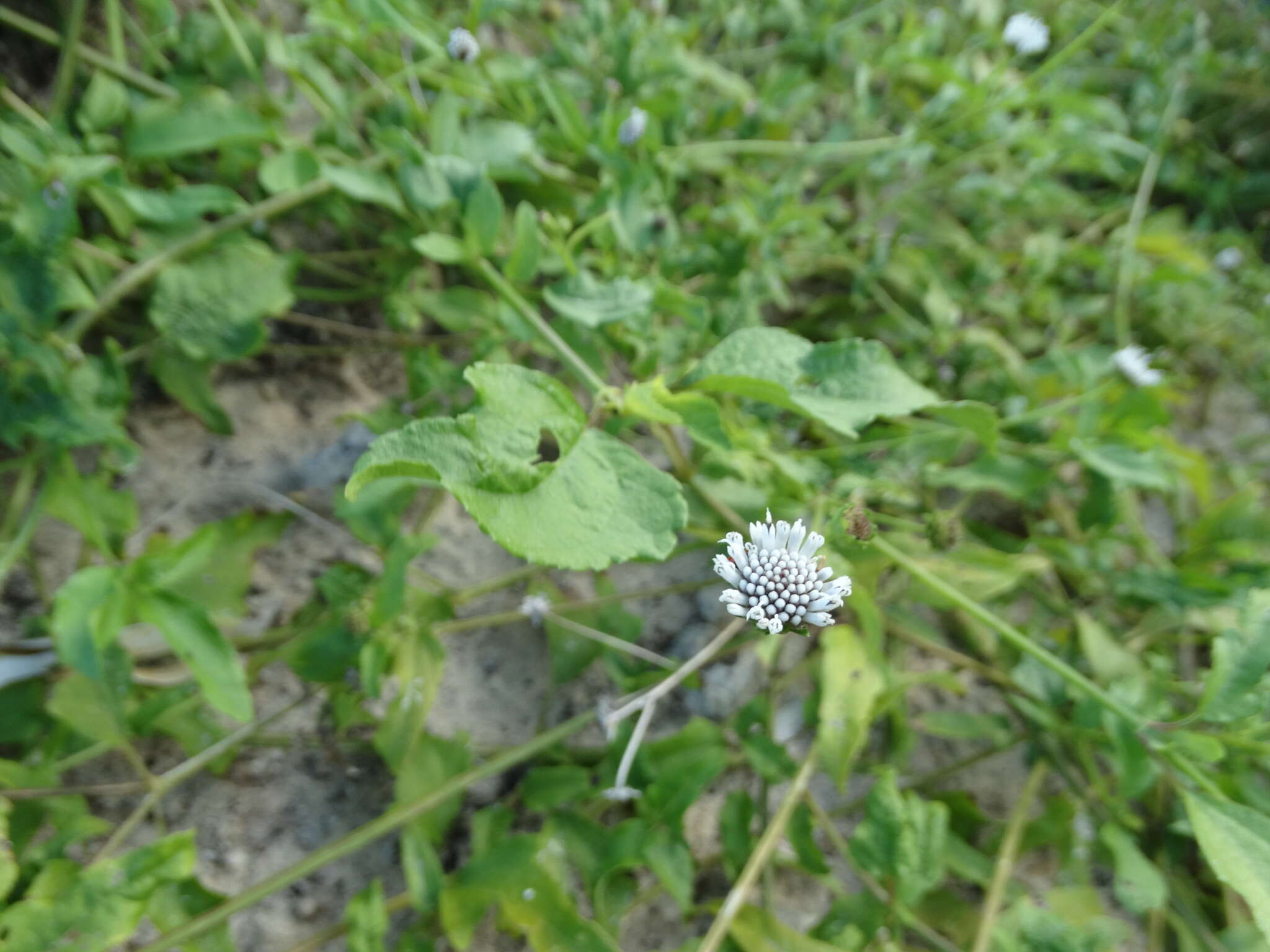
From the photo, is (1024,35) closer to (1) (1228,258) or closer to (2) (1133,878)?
(1) (1228,258)

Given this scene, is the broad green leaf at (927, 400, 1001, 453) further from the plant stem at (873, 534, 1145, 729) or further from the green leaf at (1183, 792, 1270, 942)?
the green leaf at (1183, 792, 1270, 942)

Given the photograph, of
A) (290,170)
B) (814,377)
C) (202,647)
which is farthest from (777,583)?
(290,170)

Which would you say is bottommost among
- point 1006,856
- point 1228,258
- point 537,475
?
point 1006,856

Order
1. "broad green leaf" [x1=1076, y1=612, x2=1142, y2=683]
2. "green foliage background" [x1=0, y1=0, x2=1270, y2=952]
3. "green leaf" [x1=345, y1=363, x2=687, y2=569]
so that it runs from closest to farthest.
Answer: "green leaf" [x1=345, y1=363, x2=687, y2=569] → "green foliage background" [x1=0, y1=0, x2=1270, y2=952] → "broad green leaf" [x1=1076, y1=612, x2=1142, y2=683]

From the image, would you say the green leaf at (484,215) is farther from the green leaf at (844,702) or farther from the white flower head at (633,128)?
the green leaf at (844,702)

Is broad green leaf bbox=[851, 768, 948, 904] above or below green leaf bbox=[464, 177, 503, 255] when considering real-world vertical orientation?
below

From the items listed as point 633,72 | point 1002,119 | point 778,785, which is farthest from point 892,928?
point 1002,119

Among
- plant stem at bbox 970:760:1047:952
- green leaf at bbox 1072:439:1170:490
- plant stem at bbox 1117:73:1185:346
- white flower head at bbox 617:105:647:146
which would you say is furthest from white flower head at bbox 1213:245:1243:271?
white flower head at bbox 617:105:647:146
